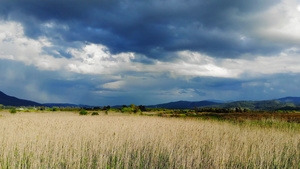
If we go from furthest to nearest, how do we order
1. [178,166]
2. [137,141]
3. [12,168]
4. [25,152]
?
[137,141], [25,152], [178,166], [12,168]

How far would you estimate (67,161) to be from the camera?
251 inches

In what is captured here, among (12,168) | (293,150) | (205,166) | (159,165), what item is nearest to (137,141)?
(159,165)

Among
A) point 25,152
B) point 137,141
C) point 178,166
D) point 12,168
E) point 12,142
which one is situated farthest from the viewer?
point 137,141

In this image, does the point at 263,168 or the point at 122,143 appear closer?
the point at 263,168

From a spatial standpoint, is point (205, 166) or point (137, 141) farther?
point (137, 141)

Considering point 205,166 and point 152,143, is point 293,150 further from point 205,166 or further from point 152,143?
point 152,143

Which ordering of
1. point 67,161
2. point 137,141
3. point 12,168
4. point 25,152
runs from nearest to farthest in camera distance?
1. point 12,168
2. point 67,161
3. point 25,152
4. point 137,141

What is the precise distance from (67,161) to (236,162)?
18.8 feet

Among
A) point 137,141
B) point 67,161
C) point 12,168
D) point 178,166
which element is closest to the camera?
point 12,168

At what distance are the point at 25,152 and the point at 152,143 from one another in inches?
197

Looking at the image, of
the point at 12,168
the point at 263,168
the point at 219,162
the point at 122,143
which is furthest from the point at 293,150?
the point at 12,168

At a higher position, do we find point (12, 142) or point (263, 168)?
point (12, 142)

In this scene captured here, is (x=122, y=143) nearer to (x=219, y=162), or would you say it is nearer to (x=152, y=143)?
(x=152, y=143)

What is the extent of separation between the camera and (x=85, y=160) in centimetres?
661
